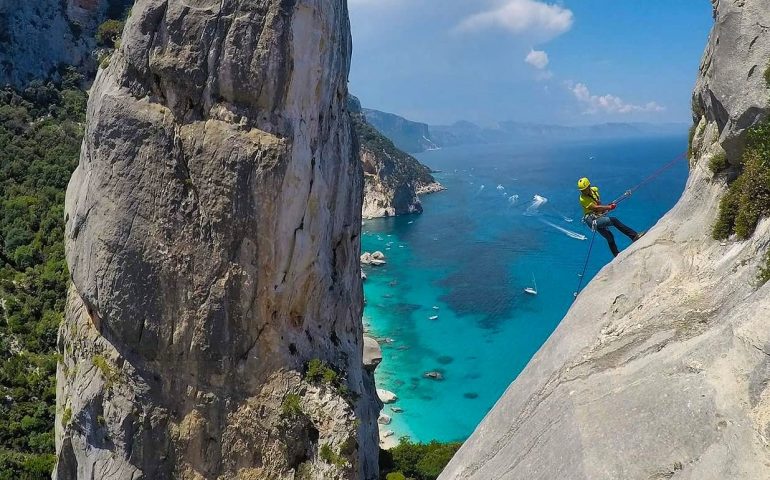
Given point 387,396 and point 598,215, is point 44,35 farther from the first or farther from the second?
point 598,215

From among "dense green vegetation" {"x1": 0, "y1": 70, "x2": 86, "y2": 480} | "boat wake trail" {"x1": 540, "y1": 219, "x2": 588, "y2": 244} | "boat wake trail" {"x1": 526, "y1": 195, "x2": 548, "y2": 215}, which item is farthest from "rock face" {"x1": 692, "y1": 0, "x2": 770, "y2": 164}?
"boat wake trail" {"x1": 526, "y1": 195, "x2": 548, "y2": 215}

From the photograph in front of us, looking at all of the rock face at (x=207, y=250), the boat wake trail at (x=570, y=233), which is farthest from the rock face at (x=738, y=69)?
the boat wake trail at (x=570, y=233)

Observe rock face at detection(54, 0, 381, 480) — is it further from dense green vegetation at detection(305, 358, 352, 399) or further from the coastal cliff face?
the coastal cliff face

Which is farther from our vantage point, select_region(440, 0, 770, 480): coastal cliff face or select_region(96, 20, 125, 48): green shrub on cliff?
select_region(96, 20, 125, 48): green shrub on cliff

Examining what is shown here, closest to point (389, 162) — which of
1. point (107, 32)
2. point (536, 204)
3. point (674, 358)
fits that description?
point (536, 204)

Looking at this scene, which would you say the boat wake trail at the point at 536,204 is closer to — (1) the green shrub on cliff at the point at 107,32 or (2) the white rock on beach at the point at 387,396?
(2) the white rock on beach at the point at 387,396

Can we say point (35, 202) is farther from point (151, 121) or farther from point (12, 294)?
point (151, 121)

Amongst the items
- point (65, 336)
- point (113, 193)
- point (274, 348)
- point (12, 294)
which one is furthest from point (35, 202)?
point (274, 348)
